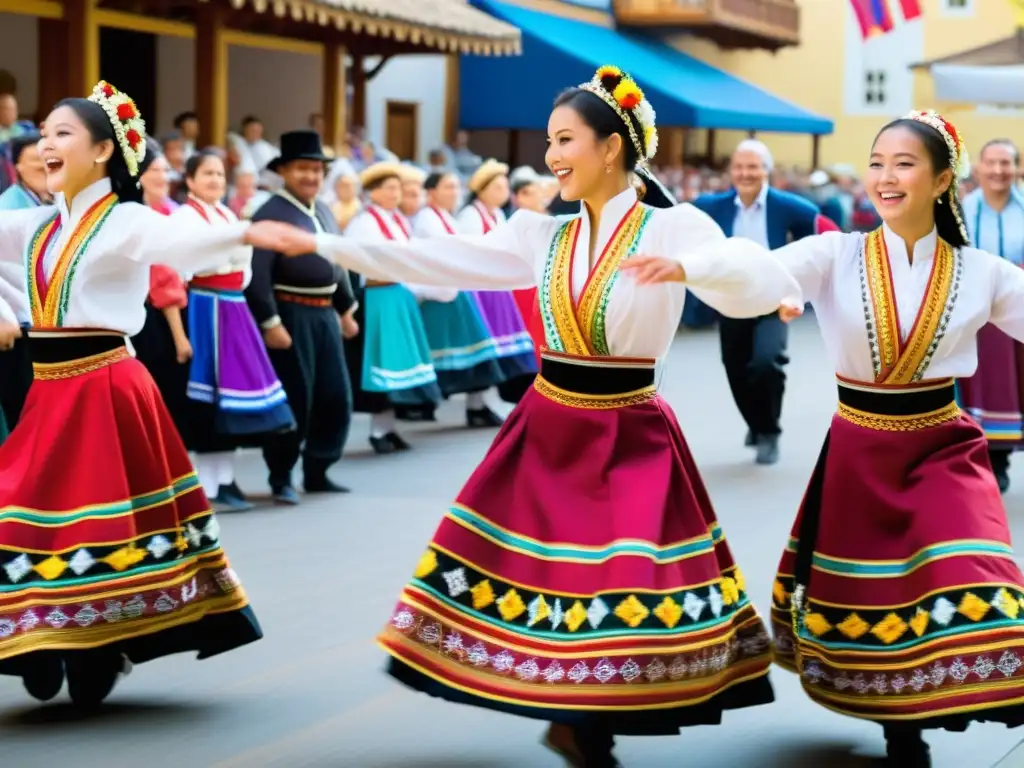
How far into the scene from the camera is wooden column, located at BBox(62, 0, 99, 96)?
13.7 m

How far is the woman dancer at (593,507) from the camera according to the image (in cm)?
421

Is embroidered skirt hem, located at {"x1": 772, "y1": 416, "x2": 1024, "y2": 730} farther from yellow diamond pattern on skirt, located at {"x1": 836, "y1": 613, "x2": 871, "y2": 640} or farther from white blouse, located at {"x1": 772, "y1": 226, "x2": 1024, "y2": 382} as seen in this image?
white blouse, located at {"x1": 772, "y1": 226, "x2": 1024, "y2": 382}

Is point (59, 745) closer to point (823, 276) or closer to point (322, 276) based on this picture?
point (823, 276)

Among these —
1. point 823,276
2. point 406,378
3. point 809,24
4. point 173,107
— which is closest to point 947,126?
point 823,276

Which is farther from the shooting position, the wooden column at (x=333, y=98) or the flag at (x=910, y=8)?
the flag at (x=910, y=8)

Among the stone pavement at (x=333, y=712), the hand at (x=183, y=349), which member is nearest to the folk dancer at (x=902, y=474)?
the stone pavement at (x=333, y=712)

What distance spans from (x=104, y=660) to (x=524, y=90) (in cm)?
1879

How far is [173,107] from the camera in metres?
17.8

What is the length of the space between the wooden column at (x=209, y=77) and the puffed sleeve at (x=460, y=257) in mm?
10885

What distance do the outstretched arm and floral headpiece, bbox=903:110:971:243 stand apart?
100 cm

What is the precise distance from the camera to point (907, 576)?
4.49 m

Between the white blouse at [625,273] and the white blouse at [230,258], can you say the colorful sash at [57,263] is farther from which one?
the white blouse at [230,258]

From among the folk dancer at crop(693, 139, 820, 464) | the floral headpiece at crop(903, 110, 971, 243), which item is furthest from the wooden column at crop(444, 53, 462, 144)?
the floral headpiece at crop(903, 110, 971, 243)

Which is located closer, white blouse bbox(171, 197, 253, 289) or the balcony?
white blouse bbox(171, 197, 253, 289)
